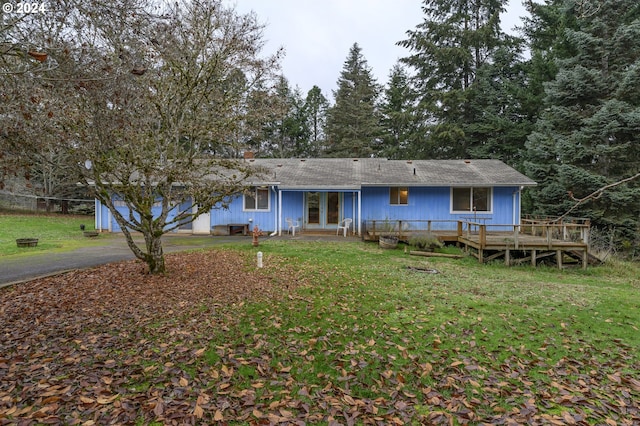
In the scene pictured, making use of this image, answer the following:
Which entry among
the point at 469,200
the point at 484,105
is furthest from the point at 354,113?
the point at 469,200

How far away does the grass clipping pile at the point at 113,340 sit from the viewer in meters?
3.02

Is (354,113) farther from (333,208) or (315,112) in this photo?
(333,208)

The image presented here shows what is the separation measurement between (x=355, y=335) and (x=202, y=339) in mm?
2026

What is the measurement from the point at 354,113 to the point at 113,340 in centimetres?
3154

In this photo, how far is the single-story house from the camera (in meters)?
15.2

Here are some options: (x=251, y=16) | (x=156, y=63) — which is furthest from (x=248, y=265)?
(x=251, y=16)

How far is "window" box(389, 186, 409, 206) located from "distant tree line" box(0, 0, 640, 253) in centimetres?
629

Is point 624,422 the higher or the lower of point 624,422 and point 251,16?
the lower

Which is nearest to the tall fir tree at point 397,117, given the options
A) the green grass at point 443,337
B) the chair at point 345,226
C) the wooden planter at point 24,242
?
the chair at point 345,226

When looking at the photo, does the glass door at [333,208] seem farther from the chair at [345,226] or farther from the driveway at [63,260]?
the driveway at [63,260]

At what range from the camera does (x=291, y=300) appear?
19.6 ft

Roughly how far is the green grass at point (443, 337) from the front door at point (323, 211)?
8.91m

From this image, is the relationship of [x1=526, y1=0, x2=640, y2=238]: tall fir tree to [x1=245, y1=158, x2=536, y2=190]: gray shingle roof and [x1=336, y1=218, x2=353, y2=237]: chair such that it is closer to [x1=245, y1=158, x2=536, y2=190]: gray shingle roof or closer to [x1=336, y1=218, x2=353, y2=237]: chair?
[x1=245, y1=158, x2=536, y2=190]: gray shingle roof

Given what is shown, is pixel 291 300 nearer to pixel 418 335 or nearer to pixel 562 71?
pixel 418 335
